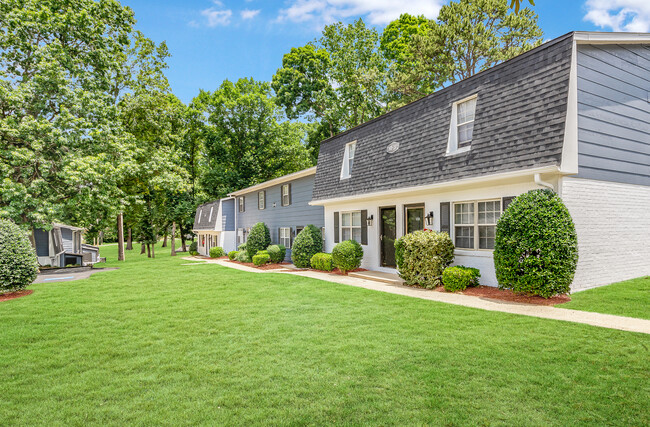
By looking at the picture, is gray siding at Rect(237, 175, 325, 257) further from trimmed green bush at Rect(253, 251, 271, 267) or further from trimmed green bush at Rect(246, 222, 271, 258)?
trimmed green bush at Rect(253, 251, 271, 267)

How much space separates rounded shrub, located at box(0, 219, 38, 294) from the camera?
33.0ft

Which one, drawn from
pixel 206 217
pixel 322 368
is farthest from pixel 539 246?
pixel 206 217

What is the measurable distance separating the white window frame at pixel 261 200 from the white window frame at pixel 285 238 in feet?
9.32

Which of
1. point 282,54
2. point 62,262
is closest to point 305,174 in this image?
point 62,262

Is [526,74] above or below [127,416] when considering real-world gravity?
above

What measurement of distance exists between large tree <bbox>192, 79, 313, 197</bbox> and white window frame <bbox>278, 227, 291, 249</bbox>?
14.4 meters

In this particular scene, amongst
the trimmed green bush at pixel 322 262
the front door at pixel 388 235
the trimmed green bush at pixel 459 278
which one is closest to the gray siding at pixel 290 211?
the trimmed green bush at pixel 322 262

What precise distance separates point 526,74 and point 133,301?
10904 mm

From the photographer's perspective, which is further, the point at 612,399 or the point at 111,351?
the point at 111,351

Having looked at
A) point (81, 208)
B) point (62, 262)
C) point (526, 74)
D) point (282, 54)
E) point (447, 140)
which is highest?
point (282, 54)

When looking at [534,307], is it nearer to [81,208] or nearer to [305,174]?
[305,174]

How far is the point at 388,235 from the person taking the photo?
12.2 metres

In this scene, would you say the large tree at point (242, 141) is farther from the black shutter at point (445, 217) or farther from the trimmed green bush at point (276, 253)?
the black shutter at point (445, 217)

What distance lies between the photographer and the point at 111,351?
5.04m
